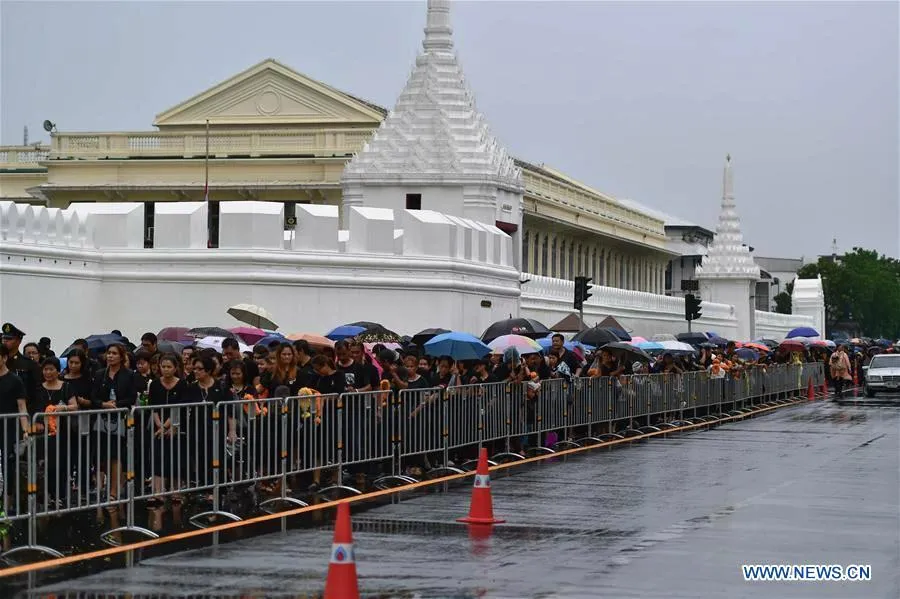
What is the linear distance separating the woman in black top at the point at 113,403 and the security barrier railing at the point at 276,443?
2 cm

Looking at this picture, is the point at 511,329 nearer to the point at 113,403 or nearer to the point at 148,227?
the point at 113,403

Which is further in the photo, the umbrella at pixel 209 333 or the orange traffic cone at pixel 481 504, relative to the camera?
the umbrella at pixel 209 333

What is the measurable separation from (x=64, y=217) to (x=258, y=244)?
395 cm

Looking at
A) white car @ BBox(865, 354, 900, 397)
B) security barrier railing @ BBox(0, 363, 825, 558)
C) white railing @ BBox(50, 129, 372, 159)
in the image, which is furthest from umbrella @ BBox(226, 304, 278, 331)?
white railing @ BBox(50, 129, 372, 159)

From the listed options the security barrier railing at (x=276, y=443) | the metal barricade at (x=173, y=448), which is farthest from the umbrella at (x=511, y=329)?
the metal barricade at (x=173, y=448)

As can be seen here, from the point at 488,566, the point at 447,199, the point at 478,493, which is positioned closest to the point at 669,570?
the point at 488,566

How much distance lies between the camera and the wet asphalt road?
1140 cm

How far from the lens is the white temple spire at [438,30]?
→ 50.8 m

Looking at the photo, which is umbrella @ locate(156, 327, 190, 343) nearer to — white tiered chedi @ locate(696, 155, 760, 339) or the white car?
the white car

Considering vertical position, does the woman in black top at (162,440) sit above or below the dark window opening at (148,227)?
below

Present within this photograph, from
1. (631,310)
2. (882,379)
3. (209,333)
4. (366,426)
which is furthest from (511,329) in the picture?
(631,310)

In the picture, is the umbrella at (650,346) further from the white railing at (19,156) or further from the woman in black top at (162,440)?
the white railing at (19,156)

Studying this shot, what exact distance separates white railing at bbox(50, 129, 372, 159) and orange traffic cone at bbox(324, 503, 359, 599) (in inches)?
2437

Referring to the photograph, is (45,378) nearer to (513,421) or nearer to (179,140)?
(513,421)
